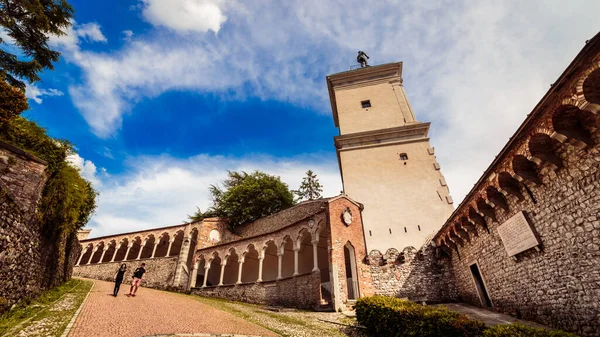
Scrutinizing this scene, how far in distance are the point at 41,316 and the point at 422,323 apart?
34.6ft

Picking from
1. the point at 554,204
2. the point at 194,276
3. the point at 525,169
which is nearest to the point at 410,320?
the point at 554,204

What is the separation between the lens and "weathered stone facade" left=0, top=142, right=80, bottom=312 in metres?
7.30

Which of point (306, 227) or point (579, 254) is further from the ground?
point (306, 227)

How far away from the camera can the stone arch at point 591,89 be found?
5044 mm

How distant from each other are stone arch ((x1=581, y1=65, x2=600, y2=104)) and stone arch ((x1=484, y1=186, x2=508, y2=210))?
13.8 feet

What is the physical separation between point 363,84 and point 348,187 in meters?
11.4

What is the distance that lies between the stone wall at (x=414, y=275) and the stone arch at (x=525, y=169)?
884cm

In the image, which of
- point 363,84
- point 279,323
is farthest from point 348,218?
point 363,84

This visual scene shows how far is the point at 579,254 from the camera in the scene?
20.5 ft

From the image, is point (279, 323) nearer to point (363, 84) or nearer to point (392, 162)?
point (392, 162)

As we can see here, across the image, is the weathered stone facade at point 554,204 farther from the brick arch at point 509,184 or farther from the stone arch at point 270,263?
the stone arch at point 270,263

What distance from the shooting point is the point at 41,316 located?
7281 mm

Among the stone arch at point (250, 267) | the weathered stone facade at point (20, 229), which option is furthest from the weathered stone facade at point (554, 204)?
the stone arch at point (250, 267)

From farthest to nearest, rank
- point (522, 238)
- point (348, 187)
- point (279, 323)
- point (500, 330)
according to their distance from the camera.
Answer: point (348, 187) → point (279, 323) → point (522, 238) → point (500, 330)
